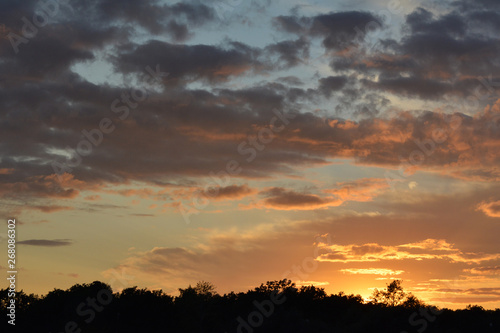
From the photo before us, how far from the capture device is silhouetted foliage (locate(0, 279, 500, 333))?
128875mm

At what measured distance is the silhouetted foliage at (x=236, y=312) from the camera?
129m

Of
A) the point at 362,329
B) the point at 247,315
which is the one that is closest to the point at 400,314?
the point at 362,329

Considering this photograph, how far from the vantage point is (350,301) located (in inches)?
6747

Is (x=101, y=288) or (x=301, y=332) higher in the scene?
(x=101, y=288)

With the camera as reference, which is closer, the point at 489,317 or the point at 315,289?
the point at 489,317

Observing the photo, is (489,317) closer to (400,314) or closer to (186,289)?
(400,314)

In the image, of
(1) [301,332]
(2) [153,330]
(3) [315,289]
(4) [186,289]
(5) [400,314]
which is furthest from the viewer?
(3) [315,289]

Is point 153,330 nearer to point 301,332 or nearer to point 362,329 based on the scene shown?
point 301,332

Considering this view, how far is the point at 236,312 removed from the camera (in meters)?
159

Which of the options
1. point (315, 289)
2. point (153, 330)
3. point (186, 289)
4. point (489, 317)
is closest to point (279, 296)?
point (315, 289)

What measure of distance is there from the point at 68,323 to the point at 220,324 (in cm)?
3685

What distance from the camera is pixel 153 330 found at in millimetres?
144375

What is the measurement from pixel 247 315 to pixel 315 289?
119ft

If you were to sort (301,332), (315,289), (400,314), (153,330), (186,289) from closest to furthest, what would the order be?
(301,332) < (400,314) < (153,330) < (186,289) < (315,289)
